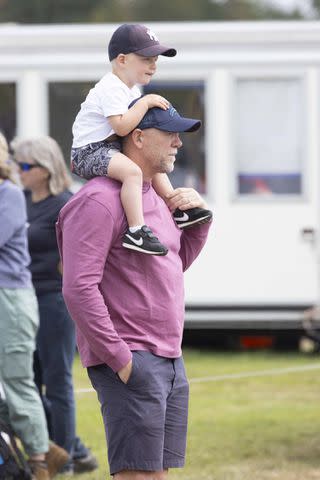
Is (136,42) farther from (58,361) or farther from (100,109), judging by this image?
(58,361)

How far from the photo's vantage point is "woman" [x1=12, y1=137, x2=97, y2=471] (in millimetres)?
6164

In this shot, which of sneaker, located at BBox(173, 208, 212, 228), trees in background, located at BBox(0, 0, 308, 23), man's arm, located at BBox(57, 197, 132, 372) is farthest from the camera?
trees in background, located at BBox(0, 0, 308, 23)

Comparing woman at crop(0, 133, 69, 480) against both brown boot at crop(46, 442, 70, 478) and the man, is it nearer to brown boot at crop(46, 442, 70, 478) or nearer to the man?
brown boot at crop(46, 442, 70, 478)

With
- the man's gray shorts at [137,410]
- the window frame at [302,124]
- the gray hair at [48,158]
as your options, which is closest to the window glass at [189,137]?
the window frame at [302,124]

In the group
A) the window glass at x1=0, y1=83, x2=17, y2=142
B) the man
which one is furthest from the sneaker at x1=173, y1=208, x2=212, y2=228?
the window glass at x1=0, y1=83, x2=17, y2=142

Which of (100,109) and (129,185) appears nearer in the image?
(129,185)

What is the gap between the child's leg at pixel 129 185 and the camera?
150 inches

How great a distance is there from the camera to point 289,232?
33.2ft

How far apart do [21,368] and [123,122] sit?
2145mm

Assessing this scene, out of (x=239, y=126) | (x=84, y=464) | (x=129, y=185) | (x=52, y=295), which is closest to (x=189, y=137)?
(x=239, y=126)

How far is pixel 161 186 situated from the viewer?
416 cm

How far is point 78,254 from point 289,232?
257 inches

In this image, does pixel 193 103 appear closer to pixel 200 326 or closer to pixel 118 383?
pixel 200 326

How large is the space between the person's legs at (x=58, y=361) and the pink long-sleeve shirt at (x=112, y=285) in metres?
2.23
